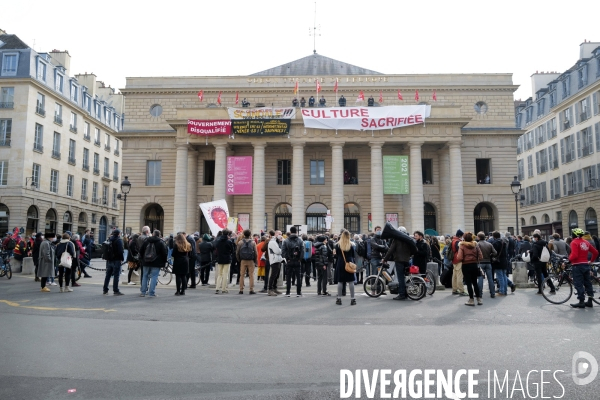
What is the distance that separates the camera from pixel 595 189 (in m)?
36.9

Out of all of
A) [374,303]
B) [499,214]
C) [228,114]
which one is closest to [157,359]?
[374,303]

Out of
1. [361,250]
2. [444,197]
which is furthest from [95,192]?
[361,250]

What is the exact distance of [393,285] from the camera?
12.1m

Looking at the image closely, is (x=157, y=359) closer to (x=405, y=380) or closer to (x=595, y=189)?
(x=405, y=380)

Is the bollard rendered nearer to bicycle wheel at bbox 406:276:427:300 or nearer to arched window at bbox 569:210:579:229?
bicycle wheel at bbox 406:276:427:300

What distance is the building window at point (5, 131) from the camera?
37344 millimetres

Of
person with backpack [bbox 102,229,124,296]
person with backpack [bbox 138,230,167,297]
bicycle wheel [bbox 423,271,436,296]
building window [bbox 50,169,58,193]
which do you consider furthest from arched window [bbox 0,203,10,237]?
bicycle wheel [bbox 423,271,436,296]

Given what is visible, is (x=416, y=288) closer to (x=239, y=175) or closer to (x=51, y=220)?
(x=239, y=175)

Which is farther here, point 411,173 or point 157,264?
point 411,173

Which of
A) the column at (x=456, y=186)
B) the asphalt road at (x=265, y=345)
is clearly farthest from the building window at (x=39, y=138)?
the column at (x=456, y=186)

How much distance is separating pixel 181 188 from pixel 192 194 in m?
2.52

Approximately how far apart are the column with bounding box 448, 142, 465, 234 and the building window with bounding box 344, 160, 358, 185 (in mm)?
7640

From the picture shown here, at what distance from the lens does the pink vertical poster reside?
3291 cm

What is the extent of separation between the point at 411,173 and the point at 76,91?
3491 cm
